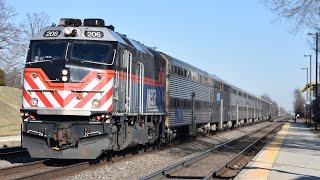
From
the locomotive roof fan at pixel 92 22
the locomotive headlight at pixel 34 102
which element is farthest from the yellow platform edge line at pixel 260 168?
the locomotive roof fan at pixel 92 22

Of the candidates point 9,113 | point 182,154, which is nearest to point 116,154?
point 182,154

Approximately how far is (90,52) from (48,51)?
1.23 metres

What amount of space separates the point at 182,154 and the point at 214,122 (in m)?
14.4

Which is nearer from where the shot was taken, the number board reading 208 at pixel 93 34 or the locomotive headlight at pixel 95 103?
the locomotive headlight at pixel 95 103

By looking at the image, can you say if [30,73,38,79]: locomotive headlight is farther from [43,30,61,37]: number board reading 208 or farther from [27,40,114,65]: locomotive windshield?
[43,30,61,37]: number board reading 208

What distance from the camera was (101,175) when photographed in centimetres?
1243

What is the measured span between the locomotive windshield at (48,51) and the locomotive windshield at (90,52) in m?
0.34

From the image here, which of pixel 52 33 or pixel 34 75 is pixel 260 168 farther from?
pixel 52 33

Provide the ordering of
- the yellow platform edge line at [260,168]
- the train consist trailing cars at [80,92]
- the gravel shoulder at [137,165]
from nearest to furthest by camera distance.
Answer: the yellow platform edge line at [260,168], the gravel shoulder at [137,165], the train consist trailing cars at [80,92]

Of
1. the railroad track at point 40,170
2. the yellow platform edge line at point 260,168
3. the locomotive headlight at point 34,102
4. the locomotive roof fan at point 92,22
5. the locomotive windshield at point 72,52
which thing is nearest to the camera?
the railroad track at point 40,170

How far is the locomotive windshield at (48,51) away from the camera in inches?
522

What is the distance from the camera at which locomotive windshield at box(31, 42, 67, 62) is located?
1326 centimetres

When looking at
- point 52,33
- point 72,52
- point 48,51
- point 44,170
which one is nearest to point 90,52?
point 72,52

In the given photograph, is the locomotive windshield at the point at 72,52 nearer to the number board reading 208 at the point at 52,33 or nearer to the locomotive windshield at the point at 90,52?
the locomotive windshield at the point at 90,52
